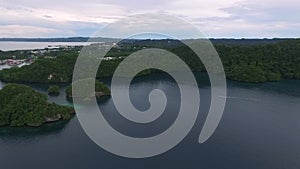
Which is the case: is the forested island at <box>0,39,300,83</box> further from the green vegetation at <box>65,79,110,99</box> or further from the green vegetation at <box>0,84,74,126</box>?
the green vegetation at <box>0,84,74,126</box>

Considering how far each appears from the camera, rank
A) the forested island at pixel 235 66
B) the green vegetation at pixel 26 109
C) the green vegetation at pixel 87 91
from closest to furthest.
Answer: the green vegetation at pixel 26 109
the green vegetation at pixel 87 91
the forested island at pixel 235 66

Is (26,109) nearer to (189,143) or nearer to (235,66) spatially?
(189,143)

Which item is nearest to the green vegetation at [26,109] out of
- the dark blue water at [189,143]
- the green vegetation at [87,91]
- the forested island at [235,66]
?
the dark blue water at [189,143]

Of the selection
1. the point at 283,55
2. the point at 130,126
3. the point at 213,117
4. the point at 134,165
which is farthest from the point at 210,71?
the point at 134,165

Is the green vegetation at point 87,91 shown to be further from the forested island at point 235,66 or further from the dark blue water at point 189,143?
the forested island at point 235,66

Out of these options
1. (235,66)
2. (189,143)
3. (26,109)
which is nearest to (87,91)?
(26,109)
